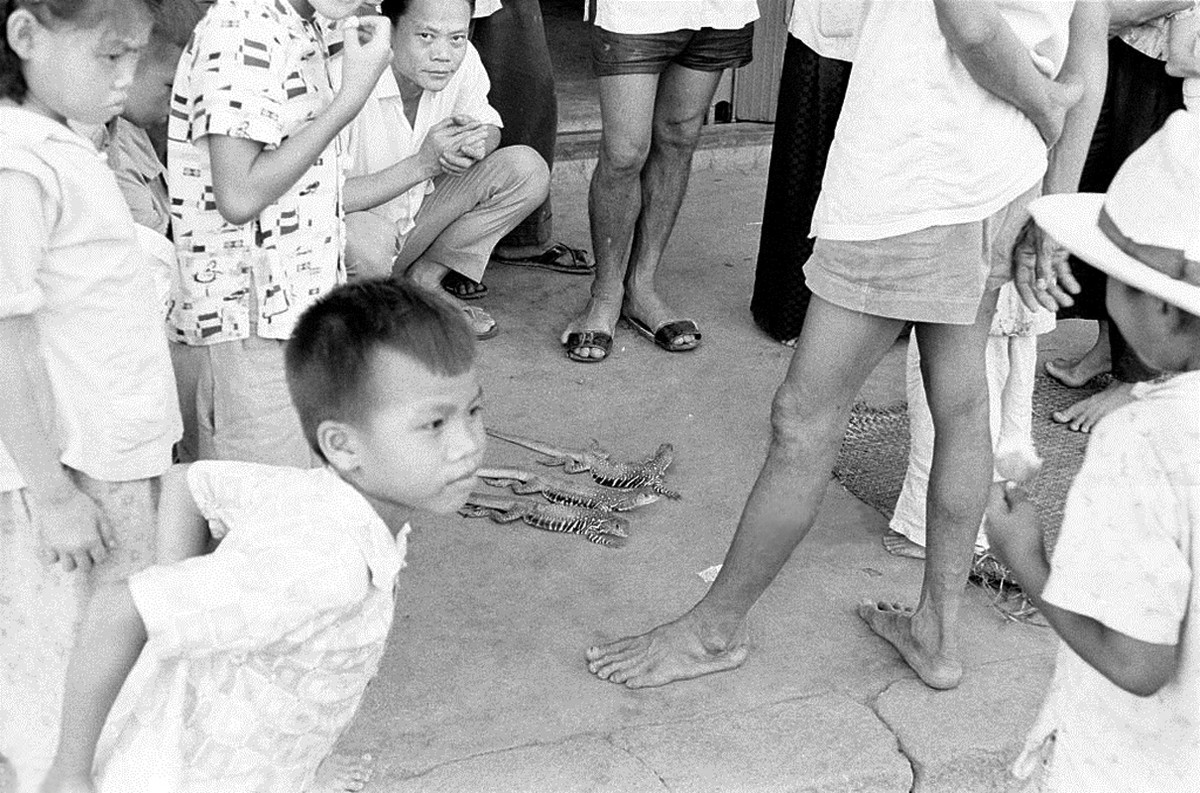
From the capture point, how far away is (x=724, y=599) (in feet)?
9.35

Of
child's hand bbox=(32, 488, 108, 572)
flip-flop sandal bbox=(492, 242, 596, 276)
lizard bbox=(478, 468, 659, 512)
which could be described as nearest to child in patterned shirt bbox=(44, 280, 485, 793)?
child's hand bbox=(32, 488, 108, 572)

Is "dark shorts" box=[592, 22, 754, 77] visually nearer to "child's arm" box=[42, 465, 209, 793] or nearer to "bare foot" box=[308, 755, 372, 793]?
"bare foot" box=[308, 755, 372, 793]

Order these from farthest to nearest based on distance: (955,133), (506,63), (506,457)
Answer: (506,63)
(506,457)
(955,133)

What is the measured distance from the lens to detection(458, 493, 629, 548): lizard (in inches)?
133

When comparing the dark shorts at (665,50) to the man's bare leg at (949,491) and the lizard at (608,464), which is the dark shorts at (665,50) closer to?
the lizard at (608,464)

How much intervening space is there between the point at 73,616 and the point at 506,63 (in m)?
2.99

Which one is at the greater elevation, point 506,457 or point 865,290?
point 865,290

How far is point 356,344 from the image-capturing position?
1865mm

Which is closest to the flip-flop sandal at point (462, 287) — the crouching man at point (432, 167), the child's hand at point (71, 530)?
the crouching man at point (432, 167)

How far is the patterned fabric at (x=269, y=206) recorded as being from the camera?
2.39 m

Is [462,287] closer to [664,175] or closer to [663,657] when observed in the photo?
[664,175]

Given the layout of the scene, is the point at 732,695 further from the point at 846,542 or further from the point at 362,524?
the point at 362,524

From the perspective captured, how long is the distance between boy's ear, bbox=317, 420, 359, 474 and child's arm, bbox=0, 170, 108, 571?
1.42 ft

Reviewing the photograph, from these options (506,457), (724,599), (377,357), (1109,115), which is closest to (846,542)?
(724,599)
